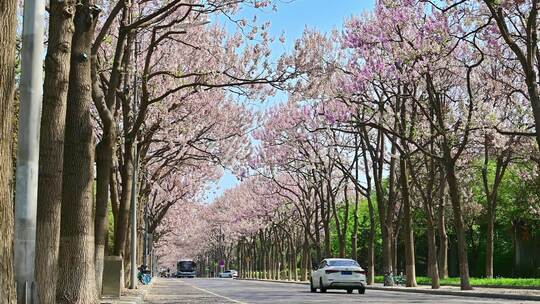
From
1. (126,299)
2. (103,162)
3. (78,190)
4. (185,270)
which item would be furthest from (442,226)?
(185,270)

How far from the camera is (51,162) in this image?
37.6 feet

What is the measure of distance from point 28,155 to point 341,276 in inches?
918

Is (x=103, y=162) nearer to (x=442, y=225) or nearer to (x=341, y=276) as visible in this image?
(x=341, y=276)

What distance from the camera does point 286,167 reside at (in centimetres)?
4806

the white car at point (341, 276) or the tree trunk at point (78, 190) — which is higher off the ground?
the tree trunk at point (78, 190)

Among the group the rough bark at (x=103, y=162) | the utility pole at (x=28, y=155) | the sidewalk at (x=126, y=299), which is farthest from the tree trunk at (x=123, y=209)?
the utility pole at (x=28, y=155)

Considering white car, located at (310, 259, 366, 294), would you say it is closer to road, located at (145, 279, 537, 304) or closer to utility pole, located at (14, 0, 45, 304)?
road, located at (145, 279, 537, 304)

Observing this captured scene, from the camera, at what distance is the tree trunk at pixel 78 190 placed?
1320 cm

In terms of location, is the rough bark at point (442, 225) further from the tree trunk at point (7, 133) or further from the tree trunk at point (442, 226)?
the tree trunk at point (7, 133)

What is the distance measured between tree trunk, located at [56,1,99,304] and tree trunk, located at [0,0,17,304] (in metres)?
5.75

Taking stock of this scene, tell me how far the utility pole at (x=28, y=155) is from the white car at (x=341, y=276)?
22705mm

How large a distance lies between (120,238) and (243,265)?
76336 millimetres

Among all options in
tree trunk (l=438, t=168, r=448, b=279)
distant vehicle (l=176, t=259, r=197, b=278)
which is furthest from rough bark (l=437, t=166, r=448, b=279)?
distant vehicle (l=176, t=259, r=197, b=278)

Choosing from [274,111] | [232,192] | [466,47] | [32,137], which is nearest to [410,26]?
[466,47]
